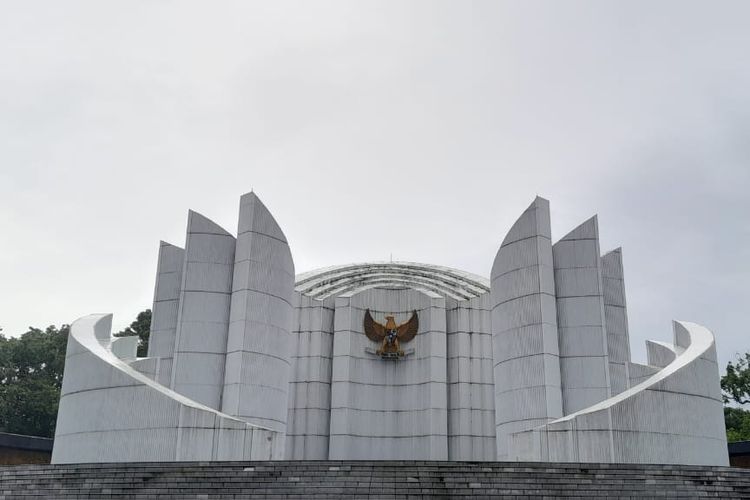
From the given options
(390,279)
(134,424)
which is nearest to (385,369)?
(390,279)

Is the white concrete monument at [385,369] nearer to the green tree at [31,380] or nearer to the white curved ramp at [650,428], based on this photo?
the white curved ramp at [650,428]

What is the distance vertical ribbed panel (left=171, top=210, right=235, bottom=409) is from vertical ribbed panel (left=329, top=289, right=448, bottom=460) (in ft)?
28.7

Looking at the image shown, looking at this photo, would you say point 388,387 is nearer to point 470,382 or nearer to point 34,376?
point 470,382

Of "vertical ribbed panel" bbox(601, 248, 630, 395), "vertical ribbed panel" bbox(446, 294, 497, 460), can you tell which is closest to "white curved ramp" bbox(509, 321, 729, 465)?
"vertical ribbed panel" bbox(601, 248, 630, 395)

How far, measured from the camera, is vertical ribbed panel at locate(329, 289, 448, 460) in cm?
3528

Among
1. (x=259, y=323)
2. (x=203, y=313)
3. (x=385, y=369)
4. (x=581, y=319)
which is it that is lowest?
(x=385, y=369)

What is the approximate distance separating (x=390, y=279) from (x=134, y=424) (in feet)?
69.1

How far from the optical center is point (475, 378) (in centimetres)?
3594

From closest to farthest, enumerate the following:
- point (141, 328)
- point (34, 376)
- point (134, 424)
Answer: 1. point (134, 424)
2. point (34, 376)
3. point (141, 328)

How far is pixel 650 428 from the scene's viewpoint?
23969 millimetres

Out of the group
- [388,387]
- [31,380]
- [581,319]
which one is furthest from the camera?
[31,380]

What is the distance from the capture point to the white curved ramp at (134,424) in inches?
920

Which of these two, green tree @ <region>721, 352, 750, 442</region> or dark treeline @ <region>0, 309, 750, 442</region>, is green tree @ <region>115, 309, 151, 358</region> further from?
green tree @ <region>721, 352, 750, 442</region>

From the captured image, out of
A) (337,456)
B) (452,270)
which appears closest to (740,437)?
(452,270)
